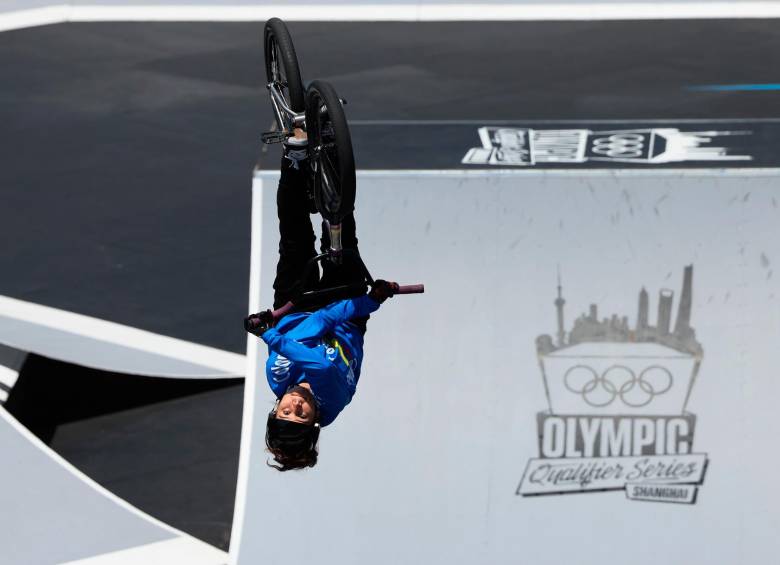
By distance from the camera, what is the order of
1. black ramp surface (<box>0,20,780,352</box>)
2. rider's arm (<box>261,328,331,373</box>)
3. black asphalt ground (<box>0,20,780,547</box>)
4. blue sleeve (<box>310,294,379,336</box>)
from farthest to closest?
black ramp surface (<box>0,20,780,352</box>)
black asphalt ground (<box>0,20,780,547</box>)
blue sleeve (<box>310,294,379,336</box>)
rider's arm (<box>261,328,331,373</box>)

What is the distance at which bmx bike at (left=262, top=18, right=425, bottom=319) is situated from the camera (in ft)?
21.2

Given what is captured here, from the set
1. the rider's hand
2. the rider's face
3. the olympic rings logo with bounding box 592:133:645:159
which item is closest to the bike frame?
the rider's hand

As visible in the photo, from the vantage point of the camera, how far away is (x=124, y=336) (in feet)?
40.8

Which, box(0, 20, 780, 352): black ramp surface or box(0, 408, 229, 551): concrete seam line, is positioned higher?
box(0, 20, 780, 352): black ramp surface

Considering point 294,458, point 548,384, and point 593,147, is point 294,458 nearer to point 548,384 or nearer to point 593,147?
point 548,384

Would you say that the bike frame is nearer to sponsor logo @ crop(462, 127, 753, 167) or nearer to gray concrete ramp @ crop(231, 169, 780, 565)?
gray concrete ramp @ crop(231, 169, 780, 565)

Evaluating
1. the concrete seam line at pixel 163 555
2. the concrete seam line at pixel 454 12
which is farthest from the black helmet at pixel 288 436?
the concrete seam line at pixel 454 12

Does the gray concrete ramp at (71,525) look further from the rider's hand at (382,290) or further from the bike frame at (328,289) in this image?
the rider's hand at (382,290)

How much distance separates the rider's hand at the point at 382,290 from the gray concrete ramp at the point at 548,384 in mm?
3084

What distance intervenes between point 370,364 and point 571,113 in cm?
842

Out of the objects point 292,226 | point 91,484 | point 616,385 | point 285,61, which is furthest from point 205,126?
point 292,226

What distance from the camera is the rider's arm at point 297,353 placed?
6.91 m

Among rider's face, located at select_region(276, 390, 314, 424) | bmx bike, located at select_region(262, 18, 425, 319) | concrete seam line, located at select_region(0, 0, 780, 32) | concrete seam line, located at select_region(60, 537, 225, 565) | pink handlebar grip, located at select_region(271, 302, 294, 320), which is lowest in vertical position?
→ concrete seam line, located at select_region(60, 537, 225, 565)

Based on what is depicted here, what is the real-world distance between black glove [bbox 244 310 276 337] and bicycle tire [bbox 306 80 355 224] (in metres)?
0.65
